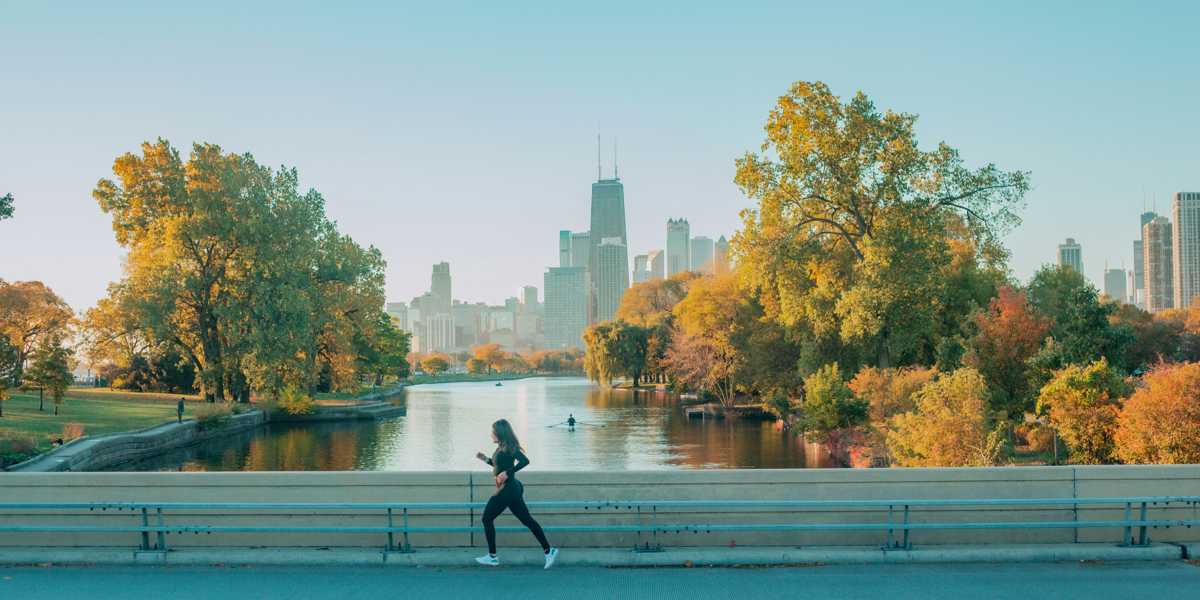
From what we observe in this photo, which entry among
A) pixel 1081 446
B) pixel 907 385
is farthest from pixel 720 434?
pixel 1081 446

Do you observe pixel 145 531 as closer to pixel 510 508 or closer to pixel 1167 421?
pixel 510 508

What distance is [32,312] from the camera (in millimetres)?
73562

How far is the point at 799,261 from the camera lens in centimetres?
3822

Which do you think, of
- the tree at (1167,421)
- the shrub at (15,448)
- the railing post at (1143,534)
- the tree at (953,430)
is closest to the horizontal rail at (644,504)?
the railing post at (1143,534)

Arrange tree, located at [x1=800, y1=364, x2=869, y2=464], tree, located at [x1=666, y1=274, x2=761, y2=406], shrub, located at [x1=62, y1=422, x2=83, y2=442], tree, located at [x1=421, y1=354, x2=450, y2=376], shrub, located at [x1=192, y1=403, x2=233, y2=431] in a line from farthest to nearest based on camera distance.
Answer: tree, located at [x1=421, y1=354, x2=450, y2=376] < tree, located at [x1=666, y1=274, x2=761, y2=406] < shrub, located at [x1=192, y1=403, x2=233, y2=431] < tree, located at [x1=800, y1=364, x2=869, y2=464] < shrub, located at [x1=62, y1=422, x2=83, y2=442]

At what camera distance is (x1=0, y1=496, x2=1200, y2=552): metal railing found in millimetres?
10148

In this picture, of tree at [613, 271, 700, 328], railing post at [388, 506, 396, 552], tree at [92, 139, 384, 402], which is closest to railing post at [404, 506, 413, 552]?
railing post at [388, 506, 396, 552]

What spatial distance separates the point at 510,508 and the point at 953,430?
1761cm

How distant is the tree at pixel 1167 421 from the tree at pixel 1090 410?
178 centimetres

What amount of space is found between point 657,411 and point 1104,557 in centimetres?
5900

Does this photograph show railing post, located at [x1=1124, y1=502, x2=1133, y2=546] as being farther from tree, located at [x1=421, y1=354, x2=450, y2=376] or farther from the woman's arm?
tree, located at [x1=421, y1=354, x2=450, y2=376]

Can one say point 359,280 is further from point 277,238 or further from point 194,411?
point 194,411

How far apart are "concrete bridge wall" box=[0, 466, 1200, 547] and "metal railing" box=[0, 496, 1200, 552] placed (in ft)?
0.24

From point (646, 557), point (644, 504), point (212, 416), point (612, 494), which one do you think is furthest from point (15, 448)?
point (646, 557)
